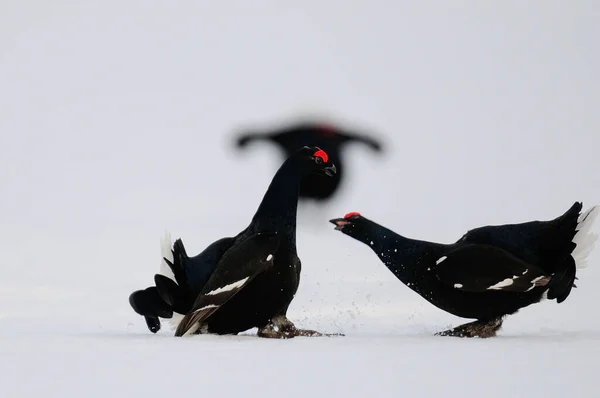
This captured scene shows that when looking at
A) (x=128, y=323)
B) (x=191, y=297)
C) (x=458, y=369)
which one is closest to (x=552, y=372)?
(x=458, y=369)

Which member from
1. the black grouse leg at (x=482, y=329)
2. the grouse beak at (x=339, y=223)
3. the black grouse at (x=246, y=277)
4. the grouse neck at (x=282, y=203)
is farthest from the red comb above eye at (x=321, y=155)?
the black grouse leg at (x=482, y=329)

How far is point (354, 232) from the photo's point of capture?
26.1 feet

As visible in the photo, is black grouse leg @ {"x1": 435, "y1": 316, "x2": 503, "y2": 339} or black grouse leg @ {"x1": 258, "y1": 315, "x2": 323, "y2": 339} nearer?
black grouse leg @ {"x1": 258, "y1": 315, "x2": 323, "y2": 339}

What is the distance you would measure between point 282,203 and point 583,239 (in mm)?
2383

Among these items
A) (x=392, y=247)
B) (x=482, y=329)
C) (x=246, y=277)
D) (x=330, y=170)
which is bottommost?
(x=482, y=329)

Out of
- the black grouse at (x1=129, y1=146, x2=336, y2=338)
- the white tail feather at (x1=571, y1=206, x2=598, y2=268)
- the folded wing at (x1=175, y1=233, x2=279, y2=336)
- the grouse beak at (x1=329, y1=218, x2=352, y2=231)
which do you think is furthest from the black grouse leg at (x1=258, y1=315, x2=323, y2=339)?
the white tail feather at (x1=571, y1=206, x2=598, y2=268)

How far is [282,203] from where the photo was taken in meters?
7.26

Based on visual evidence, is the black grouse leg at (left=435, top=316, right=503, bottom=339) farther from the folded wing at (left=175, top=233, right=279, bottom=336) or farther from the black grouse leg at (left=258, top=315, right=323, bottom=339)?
the folded wing at (left=175, top=233, right=279, bottom=336)

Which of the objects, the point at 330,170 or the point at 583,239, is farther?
the point at 583,239

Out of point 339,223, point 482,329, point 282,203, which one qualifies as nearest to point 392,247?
point 339,223

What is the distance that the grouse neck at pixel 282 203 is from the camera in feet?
23.7

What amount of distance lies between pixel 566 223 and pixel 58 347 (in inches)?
148

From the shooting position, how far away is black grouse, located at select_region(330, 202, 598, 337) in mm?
7363

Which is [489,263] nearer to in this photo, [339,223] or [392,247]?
[392,247]
